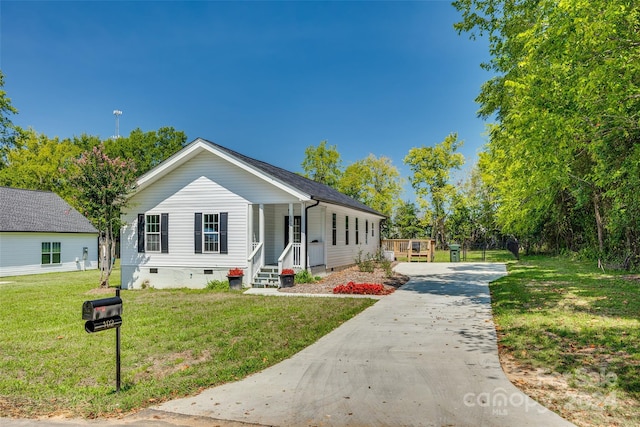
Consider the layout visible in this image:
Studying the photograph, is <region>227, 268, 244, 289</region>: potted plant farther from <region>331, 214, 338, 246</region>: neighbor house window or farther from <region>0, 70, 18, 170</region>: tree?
<region>0, 70, 18, 170</region>: tree

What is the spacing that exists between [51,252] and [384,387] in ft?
82.8

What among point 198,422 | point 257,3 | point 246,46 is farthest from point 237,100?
point 198,422

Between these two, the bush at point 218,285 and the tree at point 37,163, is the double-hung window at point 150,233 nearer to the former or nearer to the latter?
the bush at point 218,285

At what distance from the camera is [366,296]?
439 inches

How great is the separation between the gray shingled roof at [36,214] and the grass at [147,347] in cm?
1379

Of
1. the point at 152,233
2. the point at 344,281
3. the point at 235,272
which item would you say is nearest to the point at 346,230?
the point at 344,281

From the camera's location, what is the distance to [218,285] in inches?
547

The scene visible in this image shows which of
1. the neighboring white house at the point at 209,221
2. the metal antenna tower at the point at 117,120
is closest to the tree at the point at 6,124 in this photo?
the metal antenna tower at the point at 117,120

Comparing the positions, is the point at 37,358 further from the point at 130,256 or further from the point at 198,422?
the point at 130,256

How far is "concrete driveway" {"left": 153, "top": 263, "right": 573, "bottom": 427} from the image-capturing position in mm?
3619

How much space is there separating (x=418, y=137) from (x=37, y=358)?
3738 centimetres

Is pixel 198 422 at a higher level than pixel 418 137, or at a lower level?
lower

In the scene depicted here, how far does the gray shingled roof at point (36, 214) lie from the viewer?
21703 mm

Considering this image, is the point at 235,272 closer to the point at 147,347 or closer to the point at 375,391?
the point at 147,347
